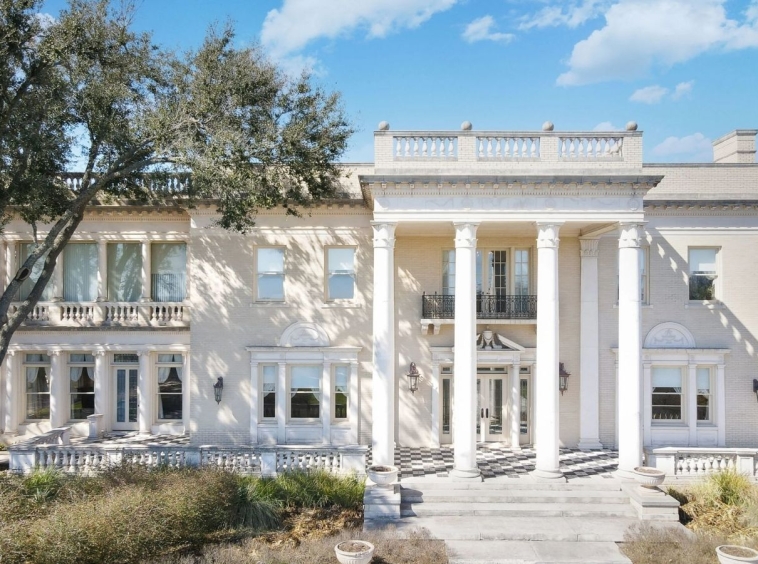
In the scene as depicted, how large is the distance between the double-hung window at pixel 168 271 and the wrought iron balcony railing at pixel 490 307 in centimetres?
860

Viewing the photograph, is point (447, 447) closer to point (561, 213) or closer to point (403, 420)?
point (403, 420)

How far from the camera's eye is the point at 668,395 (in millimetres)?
18281

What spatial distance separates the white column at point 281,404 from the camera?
1778cm

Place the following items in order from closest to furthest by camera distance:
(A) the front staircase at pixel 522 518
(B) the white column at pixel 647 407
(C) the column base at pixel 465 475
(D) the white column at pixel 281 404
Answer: (A) the front staircase at pixel 522 518, (C) the column base at pixel 465 475, (D) the white column at pixel 281 404, (B) the white column at pixel 647 407

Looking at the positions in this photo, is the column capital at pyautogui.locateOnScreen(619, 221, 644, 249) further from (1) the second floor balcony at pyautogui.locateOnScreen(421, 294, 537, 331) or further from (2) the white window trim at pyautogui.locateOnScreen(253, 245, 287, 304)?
(2) the white window trim at pyautogui.locateOnScreen(253, 245, 287, 304)

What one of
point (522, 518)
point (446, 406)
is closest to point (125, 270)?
point (446, 406)

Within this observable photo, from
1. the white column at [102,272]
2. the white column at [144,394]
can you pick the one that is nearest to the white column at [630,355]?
the white column at [144,394]

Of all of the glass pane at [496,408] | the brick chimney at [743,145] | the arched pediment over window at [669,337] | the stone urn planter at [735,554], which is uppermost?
the brick chimney at [743,145]

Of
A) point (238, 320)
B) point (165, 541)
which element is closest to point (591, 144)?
Answer: point (238, 320)

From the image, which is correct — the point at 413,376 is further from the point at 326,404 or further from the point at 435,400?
the point at 326,404

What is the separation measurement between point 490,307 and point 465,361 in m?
4.18

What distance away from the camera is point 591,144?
1505 centimetres

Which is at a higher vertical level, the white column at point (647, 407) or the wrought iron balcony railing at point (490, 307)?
the wrought iron balcony railing at point (490, 307)

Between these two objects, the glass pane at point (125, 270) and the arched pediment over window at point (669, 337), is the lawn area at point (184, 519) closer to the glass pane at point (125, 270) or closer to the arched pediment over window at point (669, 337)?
the glass pane at point (125, 270)
